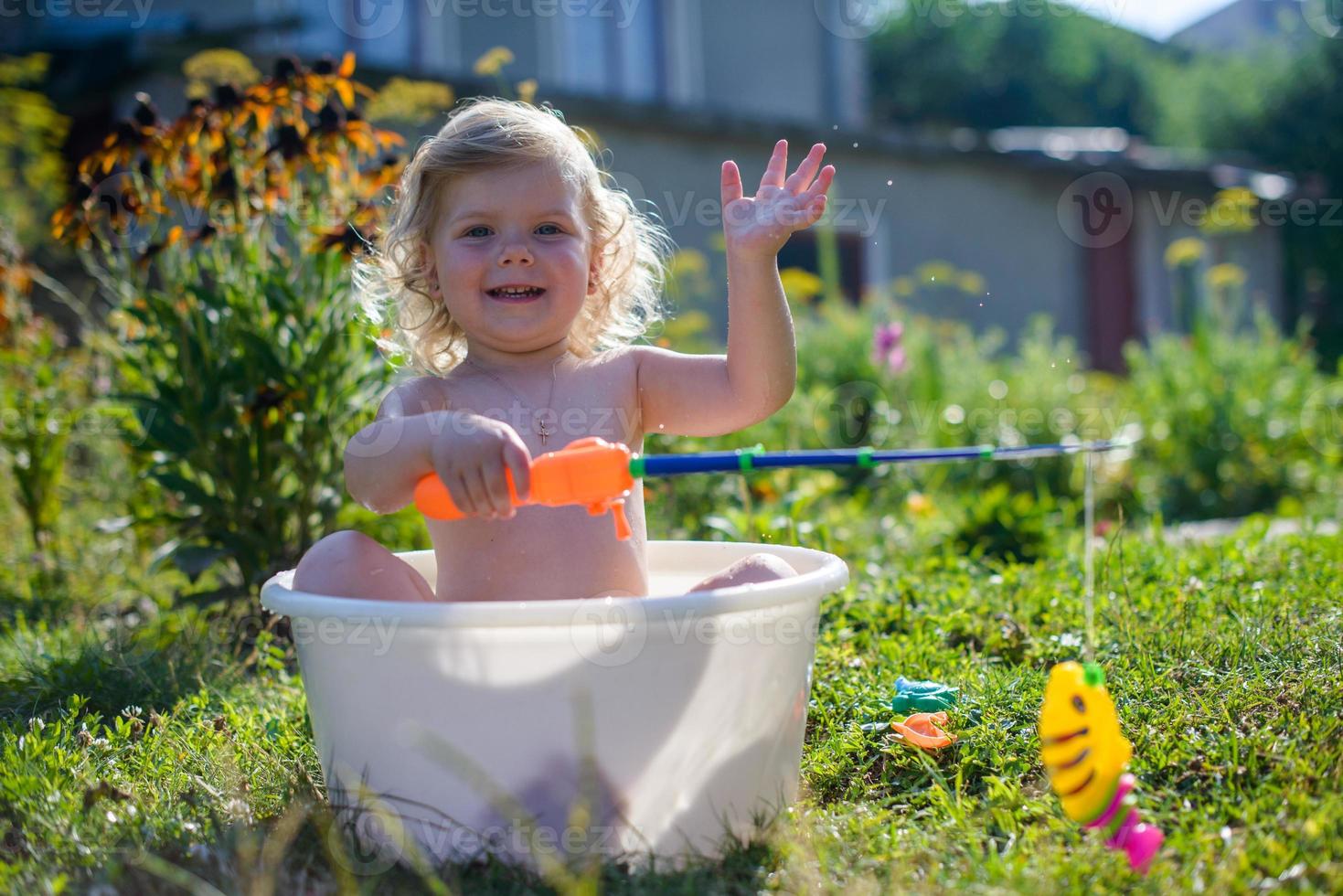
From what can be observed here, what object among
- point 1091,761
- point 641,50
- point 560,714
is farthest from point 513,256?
point 641,50

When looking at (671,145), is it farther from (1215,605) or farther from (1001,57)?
(1001,57)

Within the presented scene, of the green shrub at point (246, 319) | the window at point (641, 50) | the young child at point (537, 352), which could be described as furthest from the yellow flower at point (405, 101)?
the window at point (641, 50)

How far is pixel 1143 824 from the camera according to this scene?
50.8 inches

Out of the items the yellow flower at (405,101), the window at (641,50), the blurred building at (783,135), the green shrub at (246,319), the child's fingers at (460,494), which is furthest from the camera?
the window at (641,50)

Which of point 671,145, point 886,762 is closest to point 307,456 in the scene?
point 886,762

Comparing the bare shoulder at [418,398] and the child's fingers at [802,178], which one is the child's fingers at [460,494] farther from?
the child's fingers at [802,178]

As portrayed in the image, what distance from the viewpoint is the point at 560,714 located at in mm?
1312

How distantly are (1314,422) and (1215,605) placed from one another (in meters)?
2.97

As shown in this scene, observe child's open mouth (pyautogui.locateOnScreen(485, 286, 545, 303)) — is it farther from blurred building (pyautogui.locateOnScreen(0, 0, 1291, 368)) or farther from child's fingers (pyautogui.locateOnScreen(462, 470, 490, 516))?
blurred building (pyautogui.locateOnScreen(0, 0, 1291, 368))

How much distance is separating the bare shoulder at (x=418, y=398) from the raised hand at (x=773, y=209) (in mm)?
501

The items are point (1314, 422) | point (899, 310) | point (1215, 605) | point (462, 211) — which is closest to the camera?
point (462, 211)

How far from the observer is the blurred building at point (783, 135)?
6.71m

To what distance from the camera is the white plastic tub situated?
1.29m

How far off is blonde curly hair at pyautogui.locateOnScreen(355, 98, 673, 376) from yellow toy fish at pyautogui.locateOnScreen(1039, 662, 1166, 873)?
3.42 ft
